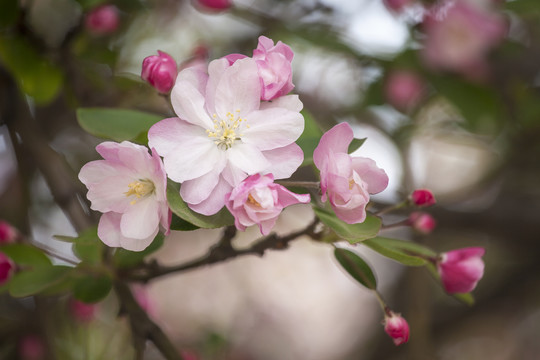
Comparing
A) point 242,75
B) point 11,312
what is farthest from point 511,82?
point 11,312

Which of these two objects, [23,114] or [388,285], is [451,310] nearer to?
[388,285]

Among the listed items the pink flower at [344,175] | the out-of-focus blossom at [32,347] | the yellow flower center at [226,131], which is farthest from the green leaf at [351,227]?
the out-of-focus blossom at [32,347]

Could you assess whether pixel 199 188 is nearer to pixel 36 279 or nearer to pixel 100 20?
pixel 36 279

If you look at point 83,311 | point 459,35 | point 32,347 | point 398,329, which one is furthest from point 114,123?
point 459,35

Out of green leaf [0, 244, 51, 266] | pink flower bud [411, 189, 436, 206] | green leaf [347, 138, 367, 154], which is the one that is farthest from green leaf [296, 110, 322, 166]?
green leaf [0, 244, 51, 266]

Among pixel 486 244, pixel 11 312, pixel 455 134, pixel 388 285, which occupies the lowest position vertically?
pixel 388 285

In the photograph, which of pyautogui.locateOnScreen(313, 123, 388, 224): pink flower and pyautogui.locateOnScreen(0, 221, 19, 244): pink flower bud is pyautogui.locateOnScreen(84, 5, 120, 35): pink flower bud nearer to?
pyautogui.locateOnScreen(0, 221, 19, 244): pink flower bud
